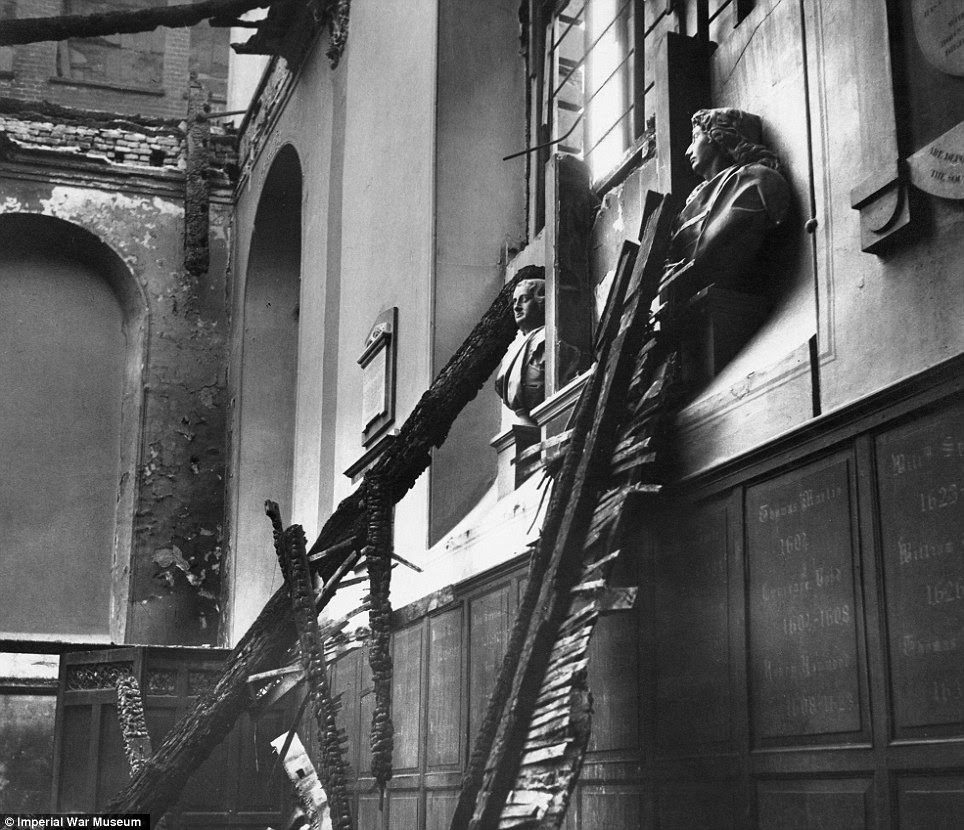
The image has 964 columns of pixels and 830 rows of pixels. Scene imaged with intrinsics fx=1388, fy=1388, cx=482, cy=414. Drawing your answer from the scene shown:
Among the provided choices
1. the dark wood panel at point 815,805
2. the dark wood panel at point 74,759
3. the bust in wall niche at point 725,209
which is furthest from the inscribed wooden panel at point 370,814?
the bust in wall niche at point 725,209

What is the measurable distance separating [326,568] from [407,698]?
3.10ft

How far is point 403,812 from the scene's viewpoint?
8.43 meters

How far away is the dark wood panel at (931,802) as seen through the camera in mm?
3980

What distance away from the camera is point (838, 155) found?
5.32 m

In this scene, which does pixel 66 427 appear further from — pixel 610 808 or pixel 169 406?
pixel 610 808

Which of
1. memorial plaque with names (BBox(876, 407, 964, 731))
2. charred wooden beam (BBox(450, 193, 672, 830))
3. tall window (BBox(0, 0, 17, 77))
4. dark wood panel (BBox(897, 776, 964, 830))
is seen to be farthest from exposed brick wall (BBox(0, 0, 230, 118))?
dark wood panel (BBox(897, 776, 964, 830))

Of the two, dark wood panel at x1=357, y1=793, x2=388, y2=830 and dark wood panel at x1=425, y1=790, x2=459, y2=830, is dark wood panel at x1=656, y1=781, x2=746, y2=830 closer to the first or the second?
dark wood panel at x1=425, y1=790, x2=459, y2=830

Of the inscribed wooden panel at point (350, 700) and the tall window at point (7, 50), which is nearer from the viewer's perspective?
the inscribed wooden panel at point (350, 700)

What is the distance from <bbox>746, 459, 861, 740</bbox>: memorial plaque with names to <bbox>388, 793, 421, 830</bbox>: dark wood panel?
376 centimetres

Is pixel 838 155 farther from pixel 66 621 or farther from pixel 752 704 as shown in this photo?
pixel 66 621

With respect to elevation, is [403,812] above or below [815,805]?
below

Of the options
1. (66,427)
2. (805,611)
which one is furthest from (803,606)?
(66,427)

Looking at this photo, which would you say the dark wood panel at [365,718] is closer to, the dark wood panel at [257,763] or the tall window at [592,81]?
the dark wood panel at [257,763]

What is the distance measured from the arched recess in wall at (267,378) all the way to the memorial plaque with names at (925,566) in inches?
431
